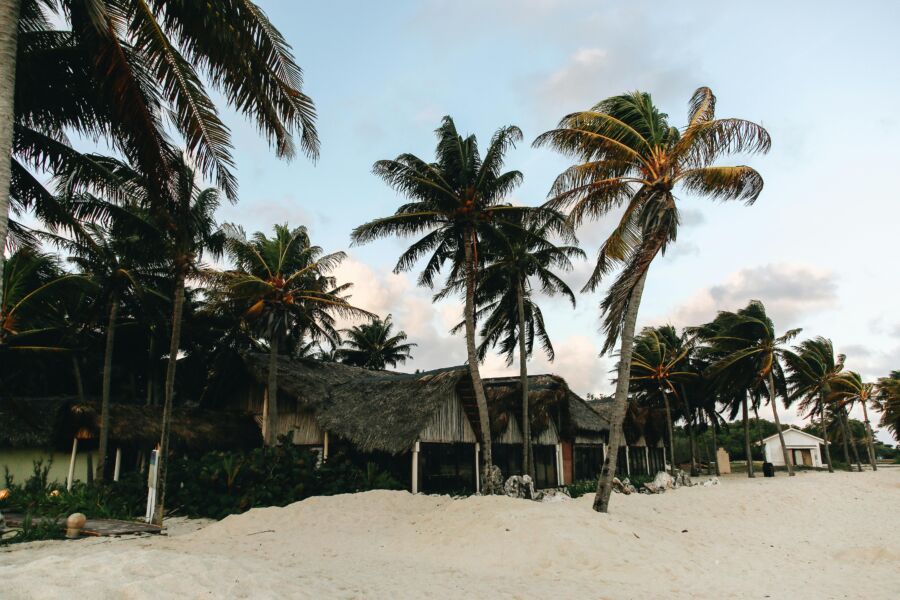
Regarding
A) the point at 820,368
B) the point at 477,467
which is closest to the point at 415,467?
the point at 477,467

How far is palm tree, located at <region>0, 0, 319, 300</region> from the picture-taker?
6.27 metres

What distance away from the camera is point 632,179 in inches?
525

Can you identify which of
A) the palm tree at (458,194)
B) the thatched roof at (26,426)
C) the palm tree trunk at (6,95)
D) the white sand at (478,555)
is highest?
the palm tree at (458,194)

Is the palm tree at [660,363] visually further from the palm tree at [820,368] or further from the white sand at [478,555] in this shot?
the white sand at [478,555]

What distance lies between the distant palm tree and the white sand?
2623cm

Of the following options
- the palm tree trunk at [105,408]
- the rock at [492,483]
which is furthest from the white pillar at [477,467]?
the palm tree trunk at [105,408]

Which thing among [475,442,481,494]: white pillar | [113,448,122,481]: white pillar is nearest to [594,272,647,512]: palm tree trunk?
[475,442,481,494]: white pillar

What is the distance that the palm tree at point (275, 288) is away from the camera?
19672 mm

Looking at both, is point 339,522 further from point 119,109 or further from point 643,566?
point 119,109

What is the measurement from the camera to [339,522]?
43.7 feet

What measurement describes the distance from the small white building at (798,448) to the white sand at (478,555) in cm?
3612

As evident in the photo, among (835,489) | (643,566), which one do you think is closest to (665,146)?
(643,566)

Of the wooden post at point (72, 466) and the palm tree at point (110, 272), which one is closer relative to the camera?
the palm tree at point (110, 272)

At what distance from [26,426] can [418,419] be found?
1268cm
